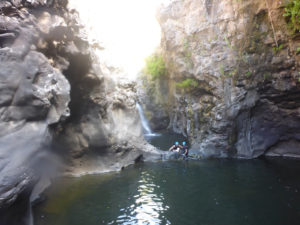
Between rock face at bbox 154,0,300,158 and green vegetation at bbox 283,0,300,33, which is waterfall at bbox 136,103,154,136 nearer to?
rock face at bbox 154,0,300,158

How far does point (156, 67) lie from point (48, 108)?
25.8m

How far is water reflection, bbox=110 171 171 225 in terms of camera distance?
9.09 m

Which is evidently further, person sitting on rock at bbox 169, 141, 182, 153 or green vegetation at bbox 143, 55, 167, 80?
green vegetation at bbox 143, 55, 167, 80

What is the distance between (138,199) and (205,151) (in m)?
9.78

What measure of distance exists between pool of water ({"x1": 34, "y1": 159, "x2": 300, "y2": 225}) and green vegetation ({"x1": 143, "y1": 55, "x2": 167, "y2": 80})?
19.5 metres

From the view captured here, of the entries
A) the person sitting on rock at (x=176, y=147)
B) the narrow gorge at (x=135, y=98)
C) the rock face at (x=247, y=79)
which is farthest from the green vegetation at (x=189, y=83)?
the person sitting on rock at (x=176, y=147)

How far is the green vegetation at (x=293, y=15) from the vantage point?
51.4 ft

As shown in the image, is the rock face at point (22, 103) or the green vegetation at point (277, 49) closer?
the rock face at point (22, 103)

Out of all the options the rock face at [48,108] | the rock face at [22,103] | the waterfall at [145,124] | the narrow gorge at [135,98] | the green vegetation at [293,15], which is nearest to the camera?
the rock face at [22,103]

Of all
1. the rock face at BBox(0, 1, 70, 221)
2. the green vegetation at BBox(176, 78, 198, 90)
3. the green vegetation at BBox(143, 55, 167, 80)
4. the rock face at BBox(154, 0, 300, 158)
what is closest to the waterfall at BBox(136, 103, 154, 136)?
the green vegetation at BBox(143, 55, 167, 80)

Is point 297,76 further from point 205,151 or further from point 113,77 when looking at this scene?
point 113,77

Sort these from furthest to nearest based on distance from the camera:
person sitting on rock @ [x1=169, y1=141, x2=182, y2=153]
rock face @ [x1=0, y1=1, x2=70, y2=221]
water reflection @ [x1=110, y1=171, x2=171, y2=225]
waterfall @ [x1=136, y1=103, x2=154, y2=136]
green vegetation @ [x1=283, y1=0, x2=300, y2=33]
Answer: waterfall @ [x1=136, y1=103, x2=154, y2=136] → person sitting on rock @ [x1=169, y1=141, x2=182, y2=153] → green vegetation @ [x1=283, y1=0, x2=300, y2=33] → water reflection @ [x1=110, y1=171, x2=171, y2=225] → rock face @ [x1=0, y1=1, x2=70, y2=221]

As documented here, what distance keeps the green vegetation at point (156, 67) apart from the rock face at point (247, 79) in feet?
40.0

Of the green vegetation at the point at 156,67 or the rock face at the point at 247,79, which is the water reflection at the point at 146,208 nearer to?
the rock face at the point at 247,79
